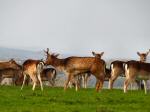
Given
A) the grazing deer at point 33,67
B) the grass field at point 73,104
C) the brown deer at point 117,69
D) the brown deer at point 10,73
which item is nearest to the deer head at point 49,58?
the grazing deer at point 33,67

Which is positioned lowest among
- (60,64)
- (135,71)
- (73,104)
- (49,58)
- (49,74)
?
(73,104)

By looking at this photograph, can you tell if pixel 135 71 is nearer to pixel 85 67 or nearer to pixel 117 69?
pixel 85 67

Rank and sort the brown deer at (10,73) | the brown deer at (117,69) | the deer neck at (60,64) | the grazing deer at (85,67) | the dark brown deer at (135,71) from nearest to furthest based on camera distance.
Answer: the grazing deer at (85,67)
the dark brown deer at (135,71)
the deer neck at (60,64)
the brown deer at (117,69)
the brown deer at (10,73)

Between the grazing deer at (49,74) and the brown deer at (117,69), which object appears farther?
the grazing deer at (49,74)

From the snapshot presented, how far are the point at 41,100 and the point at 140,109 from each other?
441 cm

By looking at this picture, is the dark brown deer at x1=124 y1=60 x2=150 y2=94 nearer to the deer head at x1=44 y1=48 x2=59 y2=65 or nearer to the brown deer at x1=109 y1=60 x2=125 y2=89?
the brown deer at x1=109 y1=60 x2=125 y2=89

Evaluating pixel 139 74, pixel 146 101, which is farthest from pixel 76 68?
pixel 146 101

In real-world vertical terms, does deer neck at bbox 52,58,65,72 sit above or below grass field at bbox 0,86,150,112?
above

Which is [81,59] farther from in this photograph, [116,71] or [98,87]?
[116,71]

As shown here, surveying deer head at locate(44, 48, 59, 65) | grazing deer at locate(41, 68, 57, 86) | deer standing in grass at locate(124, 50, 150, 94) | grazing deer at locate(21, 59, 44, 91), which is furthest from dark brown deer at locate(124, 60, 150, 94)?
grazing deer at locate(41, 68, 57, 86)

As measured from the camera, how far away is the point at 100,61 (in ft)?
104

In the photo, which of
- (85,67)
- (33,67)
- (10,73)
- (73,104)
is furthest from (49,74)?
(73,104)

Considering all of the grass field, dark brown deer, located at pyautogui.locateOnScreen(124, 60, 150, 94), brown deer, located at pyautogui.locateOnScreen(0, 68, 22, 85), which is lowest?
the grass field

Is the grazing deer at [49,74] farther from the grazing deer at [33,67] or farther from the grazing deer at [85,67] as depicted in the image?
the grazing deer at [85,67]
